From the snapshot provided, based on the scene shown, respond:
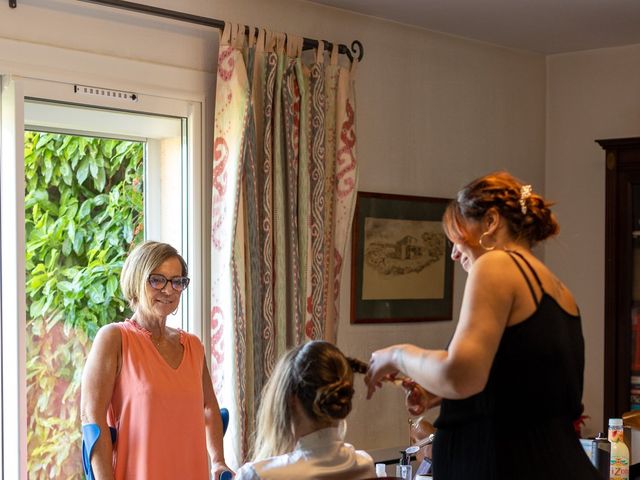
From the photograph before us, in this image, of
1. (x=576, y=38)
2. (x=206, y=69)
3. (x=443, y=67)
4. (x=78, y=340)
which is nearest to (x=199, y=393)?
(x=78, y=340)

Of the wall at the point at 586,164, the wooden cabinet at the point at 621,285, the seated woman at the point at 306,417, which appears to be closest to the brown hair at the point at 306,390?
the seated woman at the point at 306,417

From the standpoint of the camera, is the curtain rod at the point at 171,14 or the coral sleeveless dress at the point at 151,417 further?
the curtain rod at the point at 171,14

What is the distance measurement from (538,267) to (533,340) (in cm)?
15

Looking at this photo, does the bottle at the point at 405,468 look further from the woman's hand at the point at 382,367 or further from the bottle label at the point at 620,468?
the woman's hand at the point at 382,367

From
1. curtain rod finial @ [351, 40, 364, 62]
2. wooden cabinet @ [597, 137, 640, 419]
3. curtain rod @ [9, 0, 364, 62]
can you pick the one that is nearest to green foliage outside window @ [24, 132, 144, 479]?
curtain rod @ [9, 0, 364, 62]

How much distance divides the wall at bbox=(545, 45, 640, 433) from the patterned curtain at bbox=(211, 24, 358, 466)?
1.66 meters

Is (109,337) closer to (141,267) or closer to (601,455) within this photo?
(141,267)

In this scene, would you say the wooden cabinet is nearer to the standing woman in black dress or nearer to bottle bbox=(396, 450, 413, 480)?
bottle bbox=(396, 450, 413, 480)

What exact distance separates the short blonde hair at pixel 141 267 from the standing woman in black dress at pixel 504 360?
1.10 meters

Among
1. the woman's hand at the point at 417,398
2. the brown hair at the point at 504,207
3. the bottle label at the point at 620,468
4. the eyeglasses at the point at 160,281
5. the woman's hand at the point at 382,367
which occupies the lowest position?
the bottle label at the point at 620,468

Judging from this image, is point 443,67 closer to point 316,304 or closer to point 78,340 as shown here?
point 316,304

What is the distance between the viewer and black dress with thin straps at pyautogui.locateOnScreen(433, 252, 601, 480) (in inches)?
76.7

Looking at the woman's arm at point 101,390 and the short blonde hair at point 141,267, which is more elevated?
the short blonde hair at point 141,267

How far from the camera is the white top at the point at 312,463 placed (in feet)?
7.01
